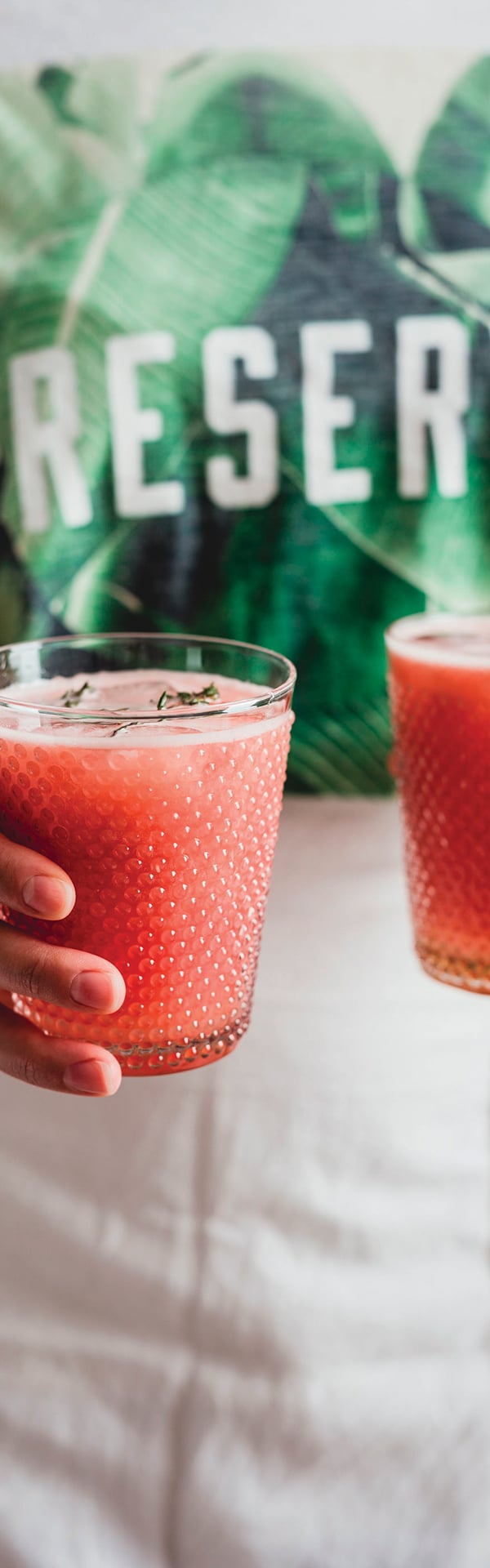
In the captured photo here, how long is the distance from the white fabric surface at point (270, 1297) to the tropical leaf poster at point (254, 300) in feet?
1.23

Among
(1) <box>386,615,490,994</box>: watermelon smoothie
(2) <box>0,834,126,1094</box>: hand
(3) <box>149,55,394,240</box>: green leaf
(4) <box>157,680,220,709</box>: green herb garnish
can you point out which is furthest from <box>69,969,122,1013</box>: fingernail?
(3) <box>149,55,394,240</box>: green leaf

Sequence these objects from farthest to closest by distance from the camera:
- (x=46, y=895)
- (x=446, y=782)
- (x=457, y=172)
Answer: (x=457, y=172) → (x=446, y=782) → (x=46, y=895)

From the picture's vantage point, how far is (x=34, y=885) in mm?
532

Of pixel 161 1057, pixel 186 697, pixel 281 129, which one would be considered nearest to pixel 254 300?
pixel 281 129

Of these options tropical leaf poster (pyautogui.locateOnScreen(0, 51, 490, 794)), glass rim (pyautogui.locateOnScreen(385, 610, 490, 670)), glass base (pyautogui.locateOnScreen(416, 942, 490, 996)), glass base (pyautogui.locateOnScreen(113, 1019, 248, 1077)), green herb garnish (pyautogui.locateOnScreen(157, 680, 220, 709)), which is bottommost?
glass base (pyautogui.locateOnScreen(416, 942, 490, 996))

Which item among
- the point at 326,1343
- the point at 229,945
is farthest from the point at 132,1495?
the point at 229,945

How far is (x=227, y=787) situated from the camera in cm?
55

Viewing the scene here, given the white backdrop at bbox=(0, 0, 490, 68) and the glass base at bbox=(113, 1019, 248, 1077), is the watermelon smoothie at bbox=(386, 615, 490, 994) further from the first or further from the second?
the white backdrop at bbox=(0, 0, 490, 68)

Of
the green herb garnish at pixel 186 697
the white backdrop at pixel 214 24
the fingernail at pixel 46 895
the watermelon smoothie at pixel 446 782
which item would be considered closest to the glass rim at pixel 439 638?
the watermelon smoothie at pixel 446 782

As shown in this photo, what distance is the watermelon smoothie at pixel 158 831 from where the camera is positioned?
527 millimetres

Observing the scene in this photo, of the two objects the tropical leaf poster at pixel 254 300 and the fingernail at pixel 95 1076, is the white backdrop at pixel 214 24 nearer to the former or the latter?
the tropical leaf poster at pixel 254 300

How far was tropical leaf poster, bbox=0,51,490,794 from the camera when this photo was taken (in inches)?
39.8

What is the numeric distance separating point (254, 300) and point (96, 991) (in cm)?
67

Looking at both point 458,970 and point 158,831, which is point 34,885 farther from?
point 458,970
